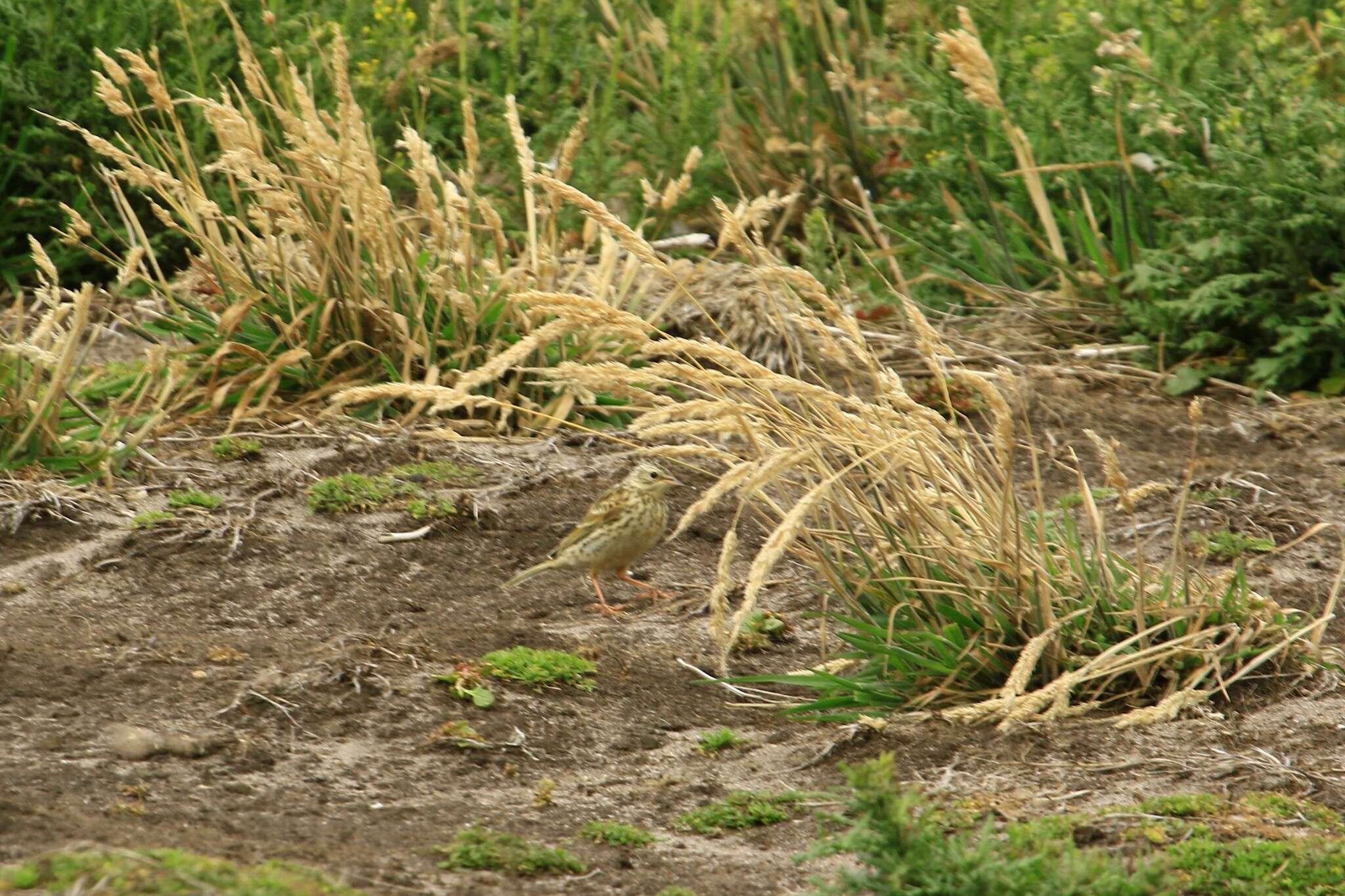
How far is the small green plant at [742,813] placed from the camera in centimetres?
422

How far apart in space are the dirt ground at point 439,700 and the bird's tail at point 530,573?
0.06 meters

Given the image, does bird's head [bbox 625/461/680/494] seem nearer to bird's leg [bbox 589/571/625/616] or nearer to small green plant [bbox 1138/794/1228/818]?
bird's leg [bbox 589/571/625/616]

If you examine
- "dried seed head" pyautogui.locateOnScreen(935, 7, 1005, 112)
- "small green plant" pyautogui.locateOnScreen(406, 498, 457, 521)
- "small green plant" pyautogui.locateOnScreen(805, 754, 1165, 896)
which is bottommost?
"small green plant" pyautogui.locateOnScreen(406, 498, 457, 521)

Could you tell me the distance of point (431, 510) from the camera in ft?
21.4

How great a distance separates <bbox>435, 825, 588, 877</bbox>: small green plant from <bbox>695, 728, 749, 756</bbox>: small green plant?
2.96 feet

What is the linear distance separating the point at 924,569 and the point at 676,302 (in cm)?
393

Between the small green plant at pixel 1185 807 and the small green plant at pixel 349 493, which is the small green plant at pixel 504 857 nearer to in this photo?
the small green plant at pixel 1185 807

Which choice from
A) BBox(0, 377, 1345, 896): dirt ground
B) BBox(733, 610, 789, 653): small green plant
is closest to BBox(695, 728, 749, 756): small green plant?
BBox(0, 377, 1345, 896): dirt ground

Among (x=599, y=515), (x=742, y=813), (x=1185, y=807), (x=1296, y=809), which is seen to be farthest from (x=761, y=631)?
(x=1296, y=809)

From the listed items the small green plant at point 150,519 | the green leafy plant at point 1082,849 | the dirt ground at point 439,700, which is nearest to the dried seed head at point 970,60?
the dirt ground at point 439,700

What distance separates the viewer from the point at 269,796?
13.9ft

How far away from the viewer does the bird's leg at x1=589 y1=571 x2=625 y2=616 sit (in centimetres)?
607

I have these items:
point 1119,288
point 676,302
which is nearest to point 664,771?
point 676,302

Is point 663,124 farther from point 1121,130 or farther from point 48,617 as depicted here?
point 48,617
